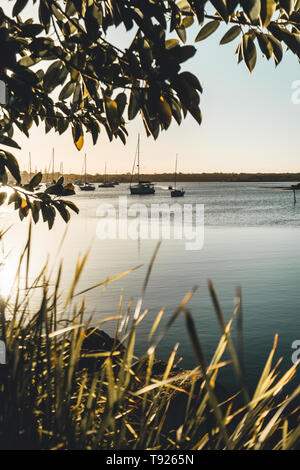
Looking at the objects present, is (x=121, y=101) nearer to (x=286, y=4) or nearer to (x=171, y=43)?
(x=171, y=43)

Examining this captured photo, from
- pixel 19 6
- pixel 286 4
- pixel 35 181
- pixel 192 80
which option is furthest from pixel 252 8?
pixel 35 181

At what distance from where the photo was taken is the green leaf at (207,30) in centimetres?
235

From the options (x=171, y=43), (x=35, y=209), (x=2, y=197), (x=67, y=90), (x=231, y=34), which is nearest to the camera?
(x=171, y=43)

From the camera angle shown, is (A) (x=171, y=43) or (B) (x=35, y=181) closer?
(A) (x=171, y=43)

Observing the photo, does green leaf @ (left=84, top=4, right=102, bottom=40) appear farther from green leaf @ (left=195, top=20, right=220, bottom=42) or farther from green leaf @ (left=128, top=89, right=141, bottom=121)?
green leaf @ (left=195, top=20, right=220, bottom=42)

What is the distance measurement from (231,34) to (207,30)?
127mm

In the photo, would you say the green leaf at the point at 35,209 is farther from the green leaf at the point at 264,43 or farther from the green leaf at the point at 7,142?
the green leaf at the point at 264,43

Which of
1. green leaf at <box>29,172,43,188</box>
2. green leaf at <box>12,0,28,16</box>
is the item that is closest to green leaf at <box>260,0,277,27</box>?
green leaf at <box>12,0,28,16</box>

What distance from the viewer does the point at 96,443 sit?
1.78 m

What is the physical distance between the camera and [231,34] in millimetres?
2363

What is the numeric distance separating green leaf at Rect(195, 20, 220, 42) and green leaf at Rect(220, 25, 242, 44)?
0.07 m

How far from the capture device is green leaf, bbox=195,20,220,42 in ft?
7.70

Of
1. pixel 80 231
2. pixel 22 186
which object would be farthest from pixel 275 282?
pixel 80 231

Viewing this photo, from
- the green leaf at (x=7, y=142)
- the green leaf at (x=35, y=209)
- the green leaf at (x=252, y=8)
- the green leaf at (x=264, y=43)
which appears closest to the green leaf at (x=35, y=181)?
the green leaf at (x=35, y=209)
